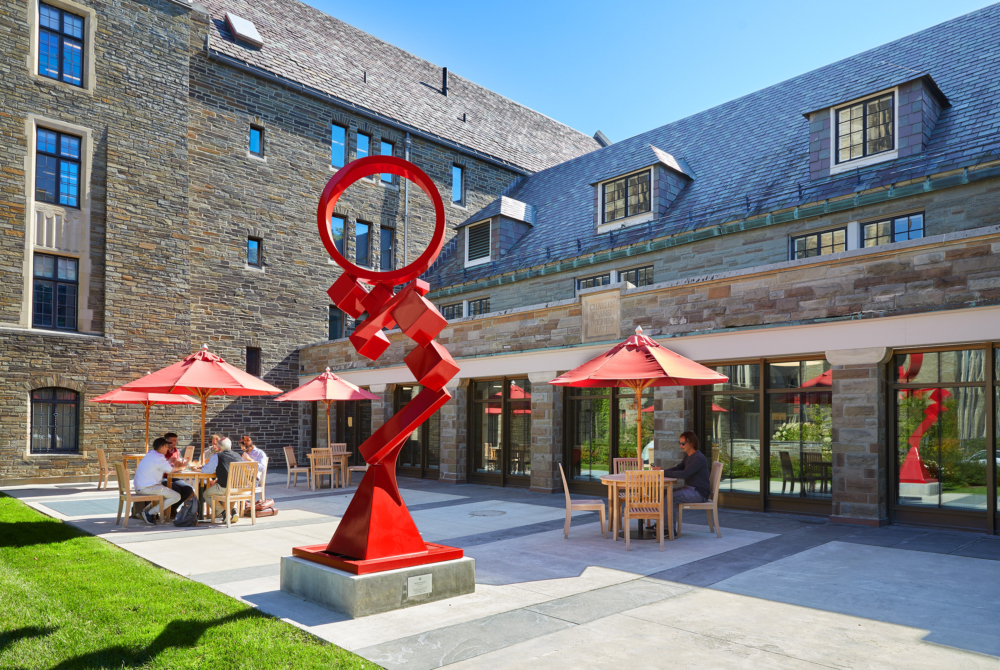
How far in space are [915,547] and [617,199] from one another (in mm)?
12146

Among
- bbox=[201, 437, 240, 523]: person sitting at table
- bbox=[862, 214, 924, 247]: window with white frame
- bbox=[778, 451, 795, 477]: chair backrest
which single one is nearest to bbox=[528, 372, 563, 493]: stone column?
bbox=[778, 451, 795, 477]: chair backrest

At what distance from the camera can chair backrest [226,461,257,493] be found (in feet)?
36.1

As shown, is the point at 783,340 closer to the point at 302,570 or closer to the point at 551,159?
the point at 302,570

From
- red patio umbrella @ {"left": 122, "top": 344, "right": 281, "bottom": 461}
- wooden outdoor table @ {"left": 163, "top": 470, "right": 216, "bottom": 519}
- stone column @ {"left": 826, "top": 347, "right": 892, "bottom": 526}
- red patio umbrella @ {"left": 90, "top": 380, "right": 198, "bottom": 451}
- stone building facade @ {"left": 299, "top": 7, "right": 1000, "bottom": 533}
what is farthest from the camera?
red patio umbrella @ {"left": 90, "top": 380, "right": 198, "bottom": 451}

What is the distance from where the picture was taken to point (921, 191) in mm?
12320

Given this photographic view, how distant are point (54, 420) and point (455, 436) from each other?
11.2 meters

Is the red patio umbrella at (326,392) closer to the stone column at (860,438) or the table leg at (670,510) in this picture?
the table leg at (670,510)

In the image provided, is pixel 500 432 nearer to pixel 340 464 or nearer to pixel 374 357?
pixel 340 464

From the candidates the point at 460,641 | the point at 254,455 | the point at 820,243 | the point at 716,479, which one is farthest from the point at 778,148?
the point at 460,641

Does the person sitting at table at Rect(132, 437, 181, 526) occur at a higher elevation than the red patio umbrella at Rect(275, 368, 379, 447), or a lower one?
lower

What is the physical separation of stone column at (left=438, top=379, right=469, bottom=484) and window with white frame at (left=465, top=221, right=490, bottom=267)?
6.21 m

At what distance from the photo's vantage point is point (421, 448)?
1947cm

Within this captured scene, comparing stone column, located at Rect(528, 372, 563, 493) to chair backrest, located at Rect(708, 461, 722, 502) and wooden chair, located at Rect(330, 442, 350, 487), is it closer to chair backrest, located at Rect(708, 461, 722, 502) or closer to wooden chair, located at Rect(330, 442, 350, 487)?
wooden chair, located at Rect(330, 442, 350, 487)

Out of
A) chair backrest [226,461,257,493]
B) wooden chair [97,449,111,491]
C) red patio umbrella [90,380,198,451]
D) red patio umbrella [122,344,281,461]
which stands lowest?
wooden chair [97,449,111,491]
